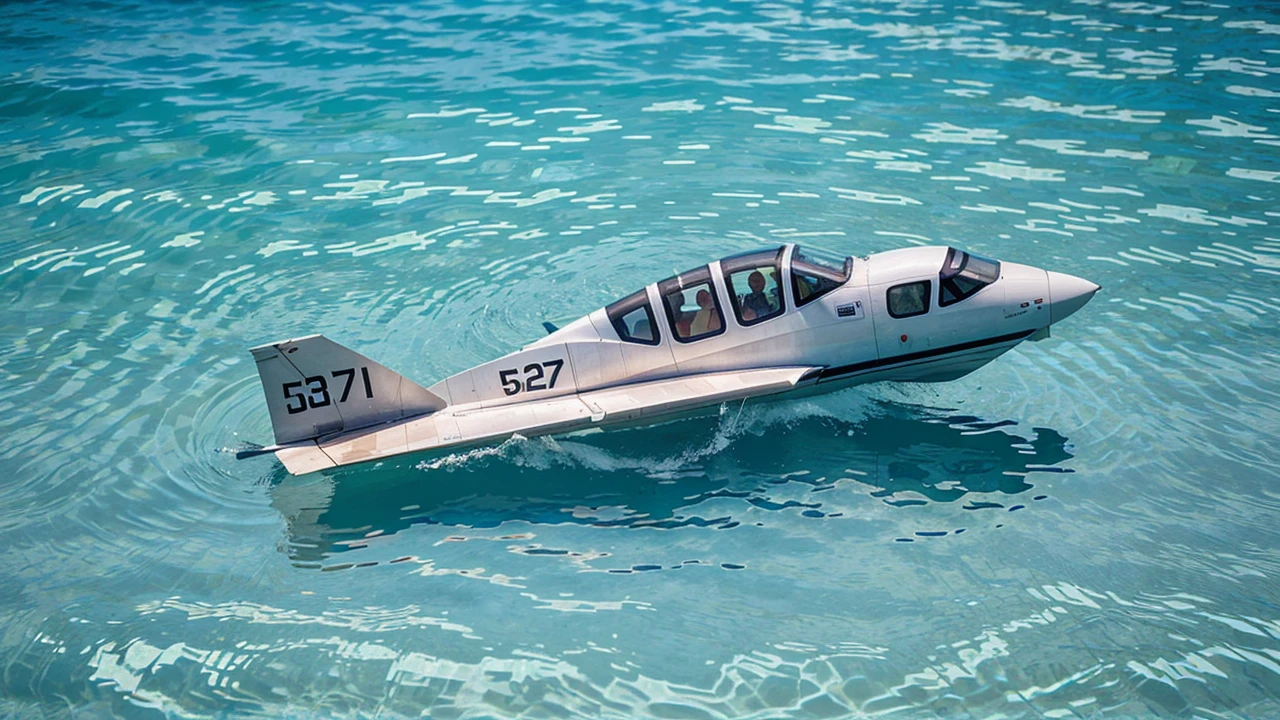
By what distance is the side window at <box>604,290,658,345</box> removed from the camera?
15148mm

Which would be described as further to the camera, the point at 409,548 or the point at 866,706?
the point at 409,548

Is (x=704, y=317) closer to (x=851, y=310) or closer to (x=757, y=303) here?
(x=757, y=303)

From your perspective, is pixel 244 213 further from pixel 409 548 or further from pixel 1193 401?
pixel 1193 401

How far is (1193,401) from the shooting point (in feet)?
49.4

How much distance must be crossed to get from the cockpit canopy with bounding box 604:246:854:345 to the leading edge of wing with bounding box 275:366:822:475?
0.73 m

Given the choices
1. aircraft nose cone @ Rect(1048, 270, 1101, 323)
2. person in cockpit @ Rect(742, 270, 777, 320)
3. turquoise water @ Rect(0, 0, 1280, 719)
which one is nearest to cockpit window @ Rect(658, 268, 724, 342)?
person in cockpit @ Rect(742, 270, 777, 320)

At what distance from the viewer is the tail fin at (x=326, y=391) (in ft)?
45.6

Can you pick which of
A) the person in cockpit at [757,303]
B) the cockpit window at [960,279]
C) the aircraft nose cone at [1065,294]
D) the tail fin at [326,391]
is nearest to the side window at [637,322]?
the person in cockpit at [757,303]

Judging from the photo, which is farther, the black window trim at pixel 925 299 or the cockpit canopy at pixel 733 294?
the cockpit canopy at pixel 733 294

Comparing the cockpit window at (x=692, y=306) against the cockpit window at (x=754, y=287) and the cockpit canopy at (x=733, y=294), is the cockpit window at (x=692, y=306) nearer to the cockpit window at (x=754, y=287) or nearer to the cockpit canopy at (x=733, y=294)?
the cockpit canopy at (x=733, y=294)

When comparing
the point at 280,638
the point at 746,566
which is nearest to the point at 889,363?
the point at 746,566

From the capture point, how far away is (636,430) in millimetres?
15406

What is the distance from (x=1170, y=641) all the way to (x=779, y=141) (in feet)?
53.5

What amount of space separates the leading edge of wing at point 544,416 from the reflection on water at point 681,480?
1.69 feet
